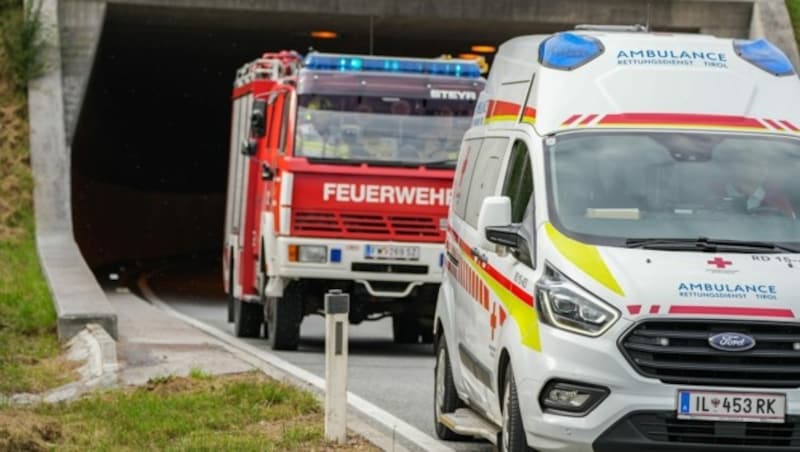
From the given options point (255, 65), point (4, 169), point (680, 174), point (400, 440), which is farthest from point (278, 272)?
point (4, 169)

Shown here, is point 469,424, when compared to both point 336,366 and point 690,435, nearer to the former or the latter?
point 336,366

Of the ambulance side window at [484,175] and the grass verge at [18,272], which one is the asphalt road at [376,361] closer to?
the ambulance side window at [484,175]

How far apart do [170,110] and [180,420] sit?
150ft

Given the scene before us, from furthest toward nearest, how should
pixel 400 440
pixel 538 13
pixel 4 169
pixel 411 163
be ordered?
pixel 538 13
pixel 4 169
pixel 411 163
pixel 400 440

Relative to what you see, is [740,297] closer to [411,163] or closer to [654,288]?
[654,288]

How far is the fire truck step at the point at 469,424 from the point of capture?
10375 mm

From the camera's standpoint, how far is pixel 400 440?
11.6 meters

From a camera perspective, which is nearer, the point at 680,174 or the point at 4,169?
the point at 680,174

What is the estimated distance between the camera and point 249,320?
22.3m

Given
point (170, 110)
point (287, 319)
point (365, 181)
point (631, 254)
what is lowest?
point (170, 110)

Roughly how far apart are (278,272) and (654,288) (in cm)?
1071

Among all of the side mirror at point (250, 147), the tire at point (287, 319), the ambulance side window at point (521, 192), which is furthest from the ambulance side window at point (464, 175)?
the side mirror at point (250, 147)

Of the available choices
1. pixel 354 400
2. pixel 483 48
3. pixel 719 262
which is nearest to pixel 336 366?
pixel 719 262

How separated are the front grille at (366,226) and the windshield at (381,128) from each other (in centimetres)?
58
